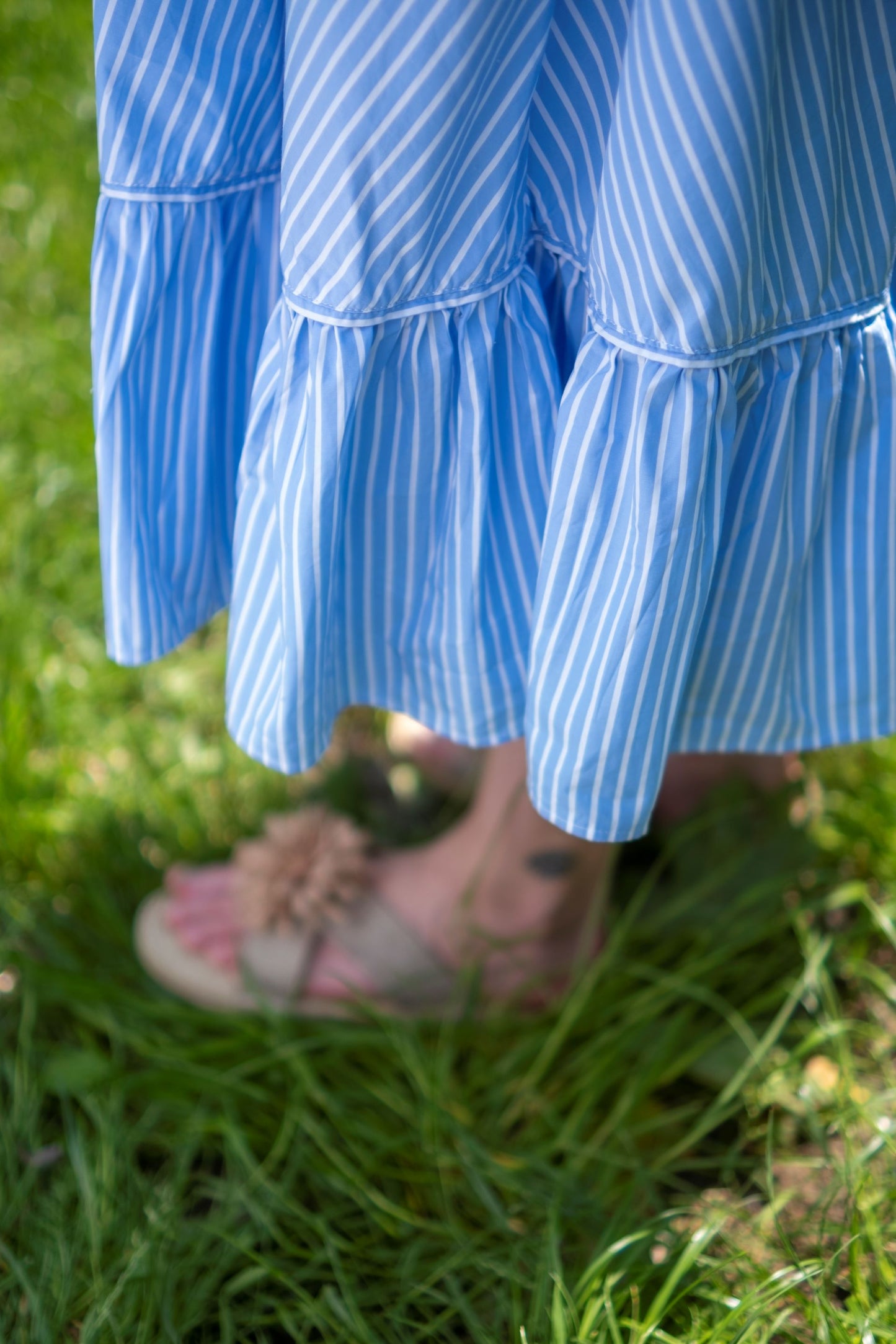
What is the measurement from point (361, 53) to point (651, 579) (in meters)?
0.31

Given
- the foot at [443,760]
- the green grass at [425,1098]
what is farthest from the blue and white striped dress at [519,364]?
the foot at [443,760]

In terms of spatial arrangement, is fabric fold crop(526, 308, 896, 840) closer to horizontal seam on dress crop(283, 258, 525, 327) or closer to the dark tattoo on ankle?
horizontal seam on dress crop(283, 258, 525, 327)

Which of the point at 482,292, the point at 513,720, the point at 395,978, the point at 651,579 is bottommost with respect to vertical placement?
the point at 395,978

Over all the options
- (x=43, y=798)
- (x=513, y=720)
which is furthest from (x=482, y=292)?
(x=43, y=798)

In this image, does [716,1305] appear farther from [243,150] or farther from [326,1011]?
[243,150]

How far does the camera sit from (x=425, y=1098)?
958mm

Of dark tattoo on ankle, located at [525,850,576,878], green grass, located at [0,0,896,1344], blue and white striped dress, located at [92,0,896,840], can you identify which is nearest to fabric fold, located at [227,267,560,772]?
blue and white striped dress, located at [92,0,896,840]

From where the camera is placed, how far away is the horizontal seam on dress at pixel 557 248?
28.1 inches

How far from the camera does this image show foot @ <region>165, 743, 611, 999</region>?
1.01 metres

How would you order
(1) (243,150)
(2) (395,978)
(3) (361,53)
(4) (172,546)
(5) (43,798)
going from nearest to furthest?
(3) (361,53), (1) (243,150), (4) (172,546), (2) (395,978), (5) (43,798)

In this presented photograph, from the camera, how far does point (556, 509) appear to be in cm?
68

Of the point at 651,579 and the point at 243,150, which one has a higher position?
the point at 243,150

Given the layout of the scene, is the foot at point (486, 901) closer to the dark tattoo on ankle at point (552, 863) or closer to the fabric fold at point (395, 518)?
the dark tattoo on ankle at point (552, 863)

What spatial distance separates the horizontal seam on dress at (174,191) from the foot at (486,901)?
481mm
